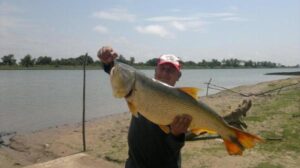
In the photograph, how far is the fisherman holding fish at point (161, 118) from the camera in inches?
109

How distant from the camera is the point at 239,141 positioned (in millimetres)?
3012

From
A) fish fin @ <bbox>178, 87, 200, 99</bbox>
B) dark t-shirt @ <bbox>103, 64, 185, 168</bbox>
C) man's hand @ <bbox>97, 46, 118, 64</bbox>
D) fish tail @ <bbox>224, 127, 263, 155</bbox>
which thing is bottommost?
dark t-shirt @ <bbox>103, 64, 185, 168</bbox>

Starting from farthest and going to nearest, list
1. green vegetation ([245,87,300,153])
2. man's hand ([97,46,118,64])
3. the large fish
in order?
1. green vegetation ([245,87,300,153])
2. man's hand ([97,46,118,64])
3. the large fish

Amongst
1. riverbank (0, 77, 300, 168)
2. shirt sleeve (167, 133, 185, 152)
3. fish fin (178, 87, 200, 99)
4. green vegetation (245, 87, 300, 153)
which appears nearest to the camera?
fish fin (178, 87, 200, 99)

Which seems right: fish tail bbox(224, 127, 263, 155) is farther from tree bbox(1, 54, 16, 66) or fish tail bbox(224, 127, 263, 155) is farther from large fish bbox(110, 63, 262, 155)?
tree bbox(1, 54, 16, 66)

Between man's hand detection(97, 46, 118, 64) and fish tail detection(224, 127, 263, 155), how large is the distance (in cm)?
116

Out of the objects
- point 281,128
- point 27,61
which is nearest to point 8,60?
point 27,61

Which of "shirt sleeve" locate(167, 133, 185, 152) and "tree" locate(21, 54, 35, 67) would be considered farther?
"tree" locate(21, 54, 35, 67)

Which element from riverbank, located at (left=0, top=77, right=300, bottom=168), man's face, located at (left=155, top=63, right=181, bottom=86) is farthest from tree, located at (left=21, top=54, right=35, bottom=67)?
man's face, located at (left=155, top=63, right=181, bottom=86)

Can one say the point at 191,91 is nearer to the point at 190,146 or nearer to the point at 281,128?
the point at 190,146

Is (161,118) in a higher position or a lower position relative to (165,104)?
lower

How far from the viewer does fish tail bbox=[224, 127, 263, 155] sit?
117 inches

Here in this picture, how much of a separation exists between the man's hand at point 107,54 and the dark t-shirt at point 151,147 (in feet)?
0.22

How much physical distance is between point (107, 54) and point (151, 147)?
857 millimetres
